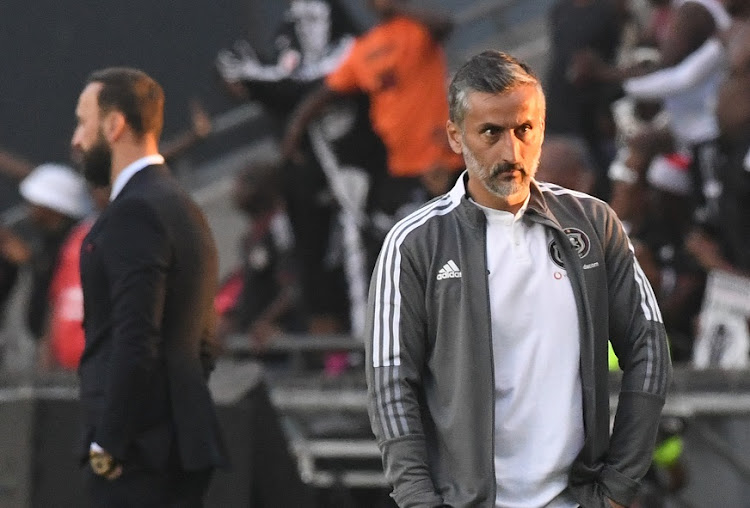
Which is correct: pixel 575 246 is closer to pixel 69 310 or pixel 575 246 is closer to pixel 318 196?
pixel 69 310

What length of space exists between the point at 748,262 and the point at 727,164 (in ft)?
1.70

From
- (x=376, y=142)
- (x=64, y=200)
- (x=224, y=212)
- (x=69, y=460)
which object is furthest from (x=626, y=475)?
(x=224, y=212)

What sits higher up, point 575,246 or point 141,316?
point 575,246

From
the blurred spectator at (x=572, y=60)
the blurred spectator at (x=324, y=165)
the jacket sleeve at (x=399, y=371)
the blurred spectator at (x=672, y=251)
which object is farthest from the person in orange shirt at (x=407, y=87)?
the jacket sleeve at (x=399, y=371)

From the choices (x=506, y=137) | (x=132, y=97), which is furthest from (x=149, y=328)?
(x=506, y=137)

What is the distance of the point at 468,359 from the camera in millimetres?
4227

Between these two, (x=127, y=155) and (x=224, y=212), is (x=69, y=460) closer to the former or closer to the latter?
(x=127, y=155)

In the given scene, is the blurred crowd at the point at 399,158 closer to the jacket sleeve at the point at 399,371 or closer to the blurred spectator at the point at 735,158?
the blurred spectator at the point at 735,158

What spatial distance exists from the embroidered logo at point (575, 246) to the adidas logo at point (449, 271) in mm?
253

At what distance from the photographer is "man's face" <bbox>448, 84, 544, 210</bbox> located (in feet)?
14.0

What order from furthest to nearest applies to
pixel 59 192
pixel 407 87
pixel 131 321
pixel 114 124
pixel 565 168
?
1. pixel 59 192
2. pixel 407 87
3. pixel 565 168
4. pixel 114 124
5. pixel 131 321

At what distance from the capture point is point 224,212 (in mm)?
13258

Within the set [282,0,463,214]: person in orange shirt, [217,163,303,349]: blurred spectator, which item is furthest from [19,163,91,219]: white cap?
[282,0,463,214]: person in orange shirt

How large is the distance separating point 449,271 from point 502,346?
232 mm
